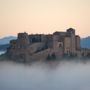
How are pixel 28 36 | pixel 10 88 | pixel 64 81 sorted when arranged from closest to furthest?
pixel 10 88 → pixel 64 81 → pixel 28 36

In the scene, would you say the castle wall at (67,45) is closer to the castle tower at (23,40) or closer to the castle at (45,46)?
the castle at (45,46)

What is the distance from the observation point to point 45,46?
602 inches

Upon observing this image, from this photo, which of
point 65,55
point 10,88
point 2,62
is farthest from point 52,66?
point 10,88

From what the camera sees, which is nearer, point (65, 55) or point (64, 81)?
point (64, 81)

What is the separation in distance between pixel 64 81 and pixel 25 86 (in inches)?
72.8

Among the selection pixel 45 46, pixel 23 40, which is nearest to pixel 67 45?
pixel 45 46

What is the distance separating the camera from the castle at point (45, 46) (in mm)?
14914

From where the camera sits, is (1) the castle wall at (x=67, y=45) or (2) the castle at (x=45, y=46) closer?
(2) the castle at (x=45, y=46)

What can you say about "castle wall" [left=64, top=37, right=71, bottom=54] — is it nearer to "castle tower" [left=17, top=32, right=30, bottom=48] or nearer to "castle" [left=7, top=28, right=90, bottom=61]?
"castle" [left=7, top=28, right=90, bottom=61]

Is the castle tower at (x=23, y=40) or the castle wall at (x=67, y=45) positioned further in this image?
the castle wall at (x=67, y=45)

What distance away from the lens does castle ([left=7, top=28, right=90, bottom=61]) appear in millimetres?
14914

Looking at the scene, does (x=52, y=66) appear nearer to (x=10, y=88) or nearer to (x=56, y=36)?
(x=56, y=36)

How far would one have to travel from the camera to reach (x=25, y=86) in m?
13.1

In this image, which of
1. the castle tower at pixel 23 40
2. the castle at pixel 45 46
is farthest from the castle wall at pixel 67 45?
the castle tower at pixel 23 40
